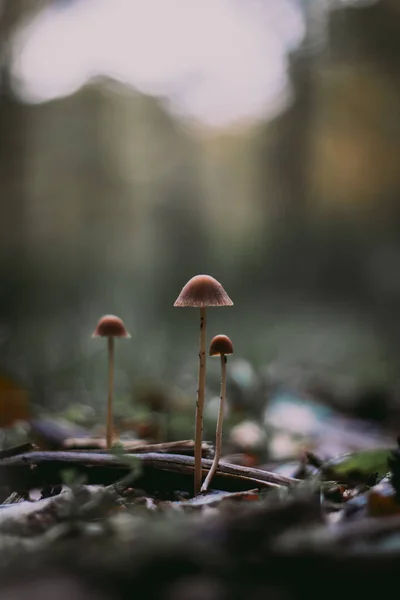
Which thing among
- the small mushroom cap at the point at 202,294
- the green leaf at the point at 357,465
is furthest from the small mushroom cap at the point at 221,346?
the green leaf at the point at 357,465

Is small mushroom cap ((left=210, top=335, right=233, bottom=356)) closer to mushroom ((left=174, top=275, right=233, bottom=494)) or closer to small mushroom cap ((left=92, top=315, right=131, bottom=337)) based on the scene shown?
mushroom ((left=174, top=275, right=233, bottom=494))

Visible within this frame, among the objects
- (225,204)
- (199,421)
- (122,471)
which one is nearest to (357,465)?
(199,421)

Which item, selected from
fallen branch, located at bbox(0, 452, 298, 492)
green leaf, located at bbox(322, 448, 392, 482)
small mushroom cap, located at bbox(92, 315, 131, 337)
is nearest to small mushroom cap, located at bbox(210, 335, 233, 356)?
fallen branch, located at bbox(0, 452, 298, 492)

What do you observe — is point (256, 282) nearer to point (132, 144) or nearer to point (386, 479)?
point (132, 144)

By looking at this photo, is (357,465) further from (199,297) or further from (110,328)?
(110,328)

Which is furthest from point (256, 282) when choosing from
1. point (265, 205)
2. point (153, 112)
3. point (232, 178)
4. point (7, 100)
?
point (7, 100)
